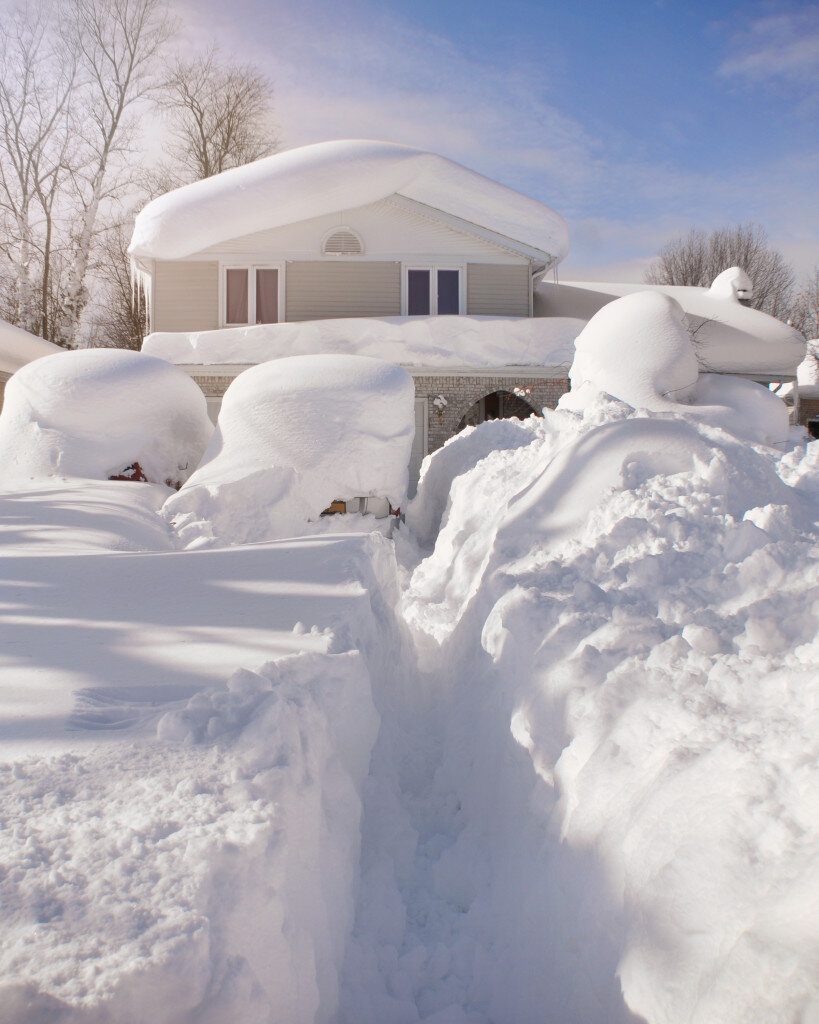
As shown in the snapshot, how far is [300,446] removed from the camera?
7.77 metres

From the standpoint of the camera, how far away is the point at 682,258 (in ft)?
102

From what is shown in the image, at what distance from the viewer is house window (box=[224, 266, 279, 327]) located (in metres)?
14.8

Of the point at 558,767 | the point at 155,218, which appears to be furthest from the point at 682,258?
the point at 558,767

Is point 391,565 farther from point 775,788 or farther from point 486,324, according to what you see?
point 486,324

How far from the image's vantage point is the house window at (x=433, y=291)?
49.0 ft

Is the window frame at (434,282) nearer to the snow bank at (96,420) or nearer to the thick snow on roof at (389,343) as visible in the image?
the thick snow on roof at (389,343)

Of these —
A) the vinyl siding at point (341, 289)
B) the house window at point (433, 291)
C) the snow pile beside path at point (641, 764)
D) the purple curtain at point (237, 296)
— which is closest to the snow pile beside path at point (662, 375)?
the snow pile beside path at point (641, 764)

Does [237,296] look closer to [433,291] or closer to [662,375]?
[433,291]

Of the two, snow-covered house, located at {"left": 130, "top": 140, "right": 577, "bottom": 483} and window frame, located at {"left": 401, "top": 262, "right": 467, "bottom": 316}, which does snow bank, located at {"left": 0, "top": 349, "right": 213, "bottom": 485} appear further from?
window frame, located at {"left": 401, "top": 262, "right": 467, "bottom": 316}

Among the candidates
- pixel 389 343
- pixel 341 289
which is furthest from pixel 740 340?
pixel 341 289

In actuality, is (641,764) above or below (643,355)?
below

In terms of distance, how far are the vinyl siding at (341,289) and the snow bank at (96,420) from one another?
20.8 feet

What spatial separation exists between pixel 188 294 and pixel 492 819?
14.0 meters

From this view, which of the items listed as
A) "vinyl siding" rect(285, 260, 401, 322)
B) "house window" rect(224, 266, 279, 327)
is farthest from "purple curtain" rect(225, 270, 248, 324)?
"vinyl siding" rect(285, 260, 401, 322)
